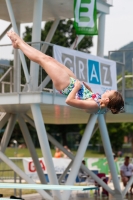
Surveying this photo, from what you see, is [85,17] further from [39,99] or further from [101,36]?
[39,99]

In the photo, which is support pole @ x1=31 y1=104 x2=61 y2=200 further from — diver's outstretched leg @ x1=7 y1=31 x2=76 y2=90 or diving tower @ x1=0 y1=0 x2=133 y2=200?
diver's outstretched leg @ x1=7 y1=31 x2=76 y2=90

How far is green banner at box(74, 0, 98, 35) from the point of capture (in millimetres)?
20234

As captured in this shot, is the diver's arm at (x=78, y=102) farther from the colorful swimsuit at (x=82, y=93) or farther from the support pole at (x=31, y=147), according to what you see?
the support pole at (x=31, y=147)

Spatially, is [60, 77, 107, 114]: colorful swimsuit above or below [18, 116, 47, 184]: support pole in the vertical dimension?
above

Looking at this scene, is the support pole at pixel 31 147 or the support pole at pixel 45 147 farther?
the support pole at pixel 31 147

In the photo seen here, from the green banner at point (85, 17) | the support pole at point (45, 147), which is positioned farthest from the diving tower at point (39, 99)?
the green banner at point (85, 17)

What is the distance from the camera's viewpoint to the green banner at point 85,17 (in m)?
20.2

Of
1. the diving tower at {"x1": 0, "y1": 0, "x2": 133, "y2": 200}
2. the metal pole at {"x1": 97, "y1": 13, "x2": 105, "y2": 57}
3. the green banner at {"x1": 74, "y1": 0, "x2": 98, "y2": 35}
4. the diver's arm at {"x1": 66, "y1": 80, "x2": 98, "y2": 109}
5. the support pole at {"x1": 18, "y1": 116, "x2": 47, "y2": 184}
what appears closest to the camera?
the diver's arm at {"x1": 66, "y1": 80, "x2": 98, "y2": 109}

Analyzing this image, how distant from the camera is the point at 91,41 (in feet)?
237

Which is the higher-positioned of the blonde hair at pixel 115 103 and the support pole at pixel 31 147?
the blonde hair at pixel 115 103

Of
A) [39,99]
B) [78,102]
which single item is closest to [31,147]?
[39,99]

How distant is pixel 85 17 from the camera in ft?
67.6

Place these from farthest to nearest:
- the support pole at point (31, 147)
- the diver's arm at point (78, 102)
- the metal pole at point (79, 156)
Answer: the support pole at point (31, 147)
the metal pole at point (79, 156)
the diver's arm at point (78, 102)

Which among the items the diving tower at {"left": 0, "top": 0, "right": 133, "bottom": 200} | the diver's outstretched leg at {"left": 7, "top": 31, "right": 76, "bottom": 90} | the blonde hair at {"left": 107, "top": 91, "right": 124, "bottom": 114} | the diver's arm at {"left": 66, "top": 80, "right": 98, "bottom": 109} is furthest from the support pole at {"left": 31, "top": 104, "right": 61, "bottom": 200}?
the blonde hair at {"left": 107, "top": 91, "right": 124, "bottom": 114}
